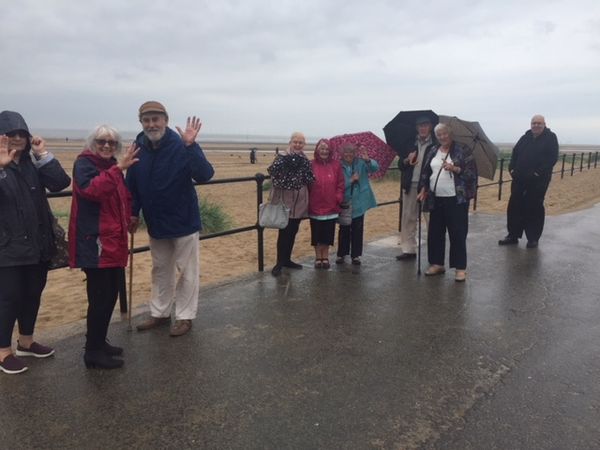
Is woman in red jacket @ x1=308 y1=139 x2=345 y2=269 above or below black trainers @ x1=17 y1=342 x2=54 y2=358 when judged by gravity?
above

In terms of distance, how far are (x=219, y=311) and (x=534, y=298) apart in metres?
2.81

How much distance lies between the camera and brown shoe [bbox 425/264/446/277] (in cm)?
538

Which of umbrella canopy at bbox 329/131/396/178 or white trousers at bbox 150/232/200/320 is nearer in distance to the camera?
Answer: white trousers at bbox 150/232/200/320

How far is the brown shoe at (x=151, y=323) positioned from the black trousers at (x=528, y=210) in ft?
16.4

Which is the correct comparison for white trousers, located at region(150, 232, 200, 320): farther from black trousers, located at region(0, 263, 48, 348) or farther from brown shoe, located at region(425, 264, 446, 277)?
brown shoe, located at region(425, 264, 446, 277)

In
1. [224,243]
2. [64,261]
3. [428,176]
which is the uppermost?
[428,176]

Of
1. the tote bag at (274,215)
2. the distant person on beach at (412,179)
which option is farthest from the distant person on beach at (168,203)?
the distant person on beach at (412,179)

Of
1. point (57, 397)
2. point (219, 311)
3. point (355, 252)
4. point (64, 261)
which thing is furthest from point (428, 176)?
point (57, 397)

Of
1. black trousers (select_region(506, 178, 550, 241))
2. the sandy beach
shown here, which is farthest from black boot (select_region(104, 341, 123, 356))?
black trousers (select_region(506, 178, 550, 241))

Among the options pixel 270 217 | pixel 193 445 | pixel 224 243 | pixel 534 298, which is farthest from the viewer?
pixel 224 243

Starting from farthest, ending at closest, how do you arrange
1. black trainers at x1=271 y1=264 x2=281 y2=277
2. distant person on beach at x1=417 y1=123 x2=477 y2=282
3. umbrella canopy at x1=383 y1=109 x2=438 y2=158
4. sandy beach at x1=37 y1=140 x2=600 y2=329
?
umbrella canopy at x1=383 y1=109 x2=438 y2=158, black trainers at x1=271 y1=264 x2=281 y2=277, distant person on beach at x1=417 y1=123 x2=477 y2=282, sandy beach at x1=37 y1=140 x2=600 y2=329

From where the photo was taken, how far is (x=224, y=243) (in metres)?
7.86

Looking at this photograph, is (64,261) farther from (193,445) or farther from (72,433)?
(193,445)

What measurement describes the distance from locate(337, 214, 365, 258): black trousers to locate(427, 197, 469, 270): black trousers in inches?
30.6
